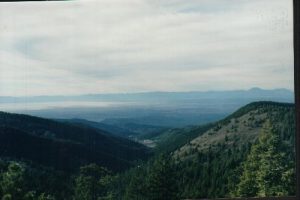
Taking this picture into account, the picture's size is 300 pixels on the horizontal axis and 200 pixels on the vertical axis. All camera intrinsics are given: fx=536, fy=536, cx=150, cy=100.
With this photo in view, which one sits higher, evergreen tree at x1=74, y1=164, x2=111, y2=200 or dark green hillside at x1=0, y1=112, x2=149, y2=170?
dark green hillside at x1=0, y1=112, x2=149, y2=170

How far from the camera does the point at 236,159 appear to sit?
3400 mm

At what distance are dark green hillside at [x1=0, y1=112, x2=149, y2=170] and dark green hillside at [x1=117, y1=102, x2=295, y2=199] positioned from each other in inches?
5.2

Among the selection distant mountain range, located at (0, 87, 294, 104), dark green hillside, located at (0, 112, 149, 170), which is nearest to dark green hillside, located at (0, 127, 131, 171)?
dark green hillside, located at (0, 112, 149, 170)

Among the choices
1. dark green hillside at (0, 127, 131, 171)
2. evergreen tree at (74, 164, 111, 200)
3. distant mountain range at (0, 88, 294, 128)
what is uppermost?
distant mountain range at (0, 88, 294, 128)

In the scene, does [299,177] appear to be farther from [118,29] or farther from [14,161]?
[14,161]

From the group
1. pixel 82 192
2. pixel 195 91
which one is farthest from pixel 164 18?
pixel 82 192

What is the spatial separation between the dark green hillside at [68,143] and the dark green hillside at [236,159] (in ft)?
0.43

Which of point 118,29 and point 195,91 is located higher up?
point 118,29

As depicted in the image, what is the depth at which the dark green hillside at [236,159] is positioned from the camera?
334cm

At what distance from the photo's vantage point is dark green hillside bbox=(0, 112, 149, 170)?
322cm

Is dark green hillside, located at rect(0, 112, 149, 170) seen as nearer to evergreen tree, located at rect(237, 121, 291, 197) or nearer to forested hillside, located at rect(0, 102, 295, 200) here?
forested hillside, located at rect(0, 102, 295, 200)

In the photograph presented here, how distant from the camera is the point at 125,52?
10.6ft

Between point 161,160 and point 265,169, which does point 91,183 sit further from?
point 265,169

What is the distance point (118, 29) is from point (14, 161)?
40.1 inches
